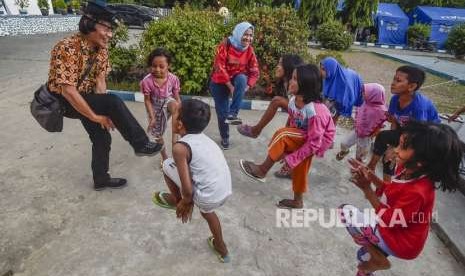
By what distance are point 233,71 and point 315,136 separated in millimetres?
1705

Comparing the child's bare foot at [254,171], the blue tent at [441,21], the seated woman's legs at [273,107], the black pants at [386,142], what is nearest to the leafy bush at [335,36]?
the blue tent at [441,21]

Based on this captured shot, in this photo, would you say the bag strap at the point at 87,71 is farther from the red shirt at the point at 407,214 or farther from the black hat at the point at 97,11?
the red shirt at the point at 407,214

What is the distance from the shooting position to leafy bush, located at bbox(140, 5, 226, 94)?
240 inches

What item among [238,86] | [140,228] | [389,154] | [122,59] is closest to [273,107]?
[238,86]

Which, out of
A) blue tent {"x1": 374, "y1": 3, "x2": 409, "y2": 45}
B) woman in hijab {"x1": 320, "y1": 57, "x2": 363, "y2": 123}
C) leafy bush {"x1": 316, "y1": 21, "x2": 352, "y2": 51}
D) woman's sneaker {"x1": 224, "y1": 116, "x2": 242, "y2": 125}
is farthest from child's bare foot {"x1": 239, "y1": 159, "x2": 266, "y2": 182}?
blue tent {"x1": 374, "y1": 3, "x2": 409, "y2": 45}

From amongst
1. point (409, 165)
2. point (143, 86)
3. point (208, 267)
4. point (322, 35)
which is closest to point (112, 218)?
point (208, 267)

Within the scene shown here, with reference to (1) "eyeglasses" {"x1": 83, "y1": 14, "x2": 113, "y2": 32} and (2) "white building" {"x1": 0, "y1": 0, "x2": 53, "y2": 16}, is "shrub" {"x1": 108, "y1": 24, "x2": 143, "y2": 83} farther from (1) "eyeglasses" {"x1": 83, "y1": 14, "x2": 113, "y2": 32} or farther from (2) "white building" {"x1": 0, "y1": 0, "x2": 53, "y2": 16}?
(2) "white building" {"x1": 0, "y1": 0, "x2": 53, "y2": 16}

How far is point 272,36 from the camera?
641 cm

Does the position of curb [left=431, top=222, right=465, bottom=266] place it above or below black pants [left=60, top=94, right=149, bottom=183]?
below

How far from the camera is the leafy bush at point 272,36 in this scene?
253 inches

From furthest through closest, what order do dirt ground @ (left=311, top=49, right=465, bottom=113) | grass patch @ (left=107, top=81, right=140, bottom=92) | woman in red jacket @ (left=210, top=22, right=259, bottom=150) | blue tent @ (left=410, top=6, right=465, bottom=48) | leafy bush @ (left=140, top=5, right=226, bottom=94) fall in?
1. blue tent @ (left=410, top=6, right=465, bottom=48)
2. dirt ground @ (left=311, top=49, right=465, bottom=113)
3. grass patch @ (left=107, top=81, right=140, bottom=92)
4. leafy bush @ (left=140, top=5, right=226, bottom=94)
5. woman in red jacket @ (left=210, top=22, right=259, bottom=150)

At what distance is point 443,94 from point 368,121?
6.19 metres

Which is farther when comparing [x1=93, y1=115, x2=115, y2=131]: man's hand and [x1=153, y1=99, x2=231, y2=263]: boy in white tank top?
[x1=93, y1=115, x2=115, y2=131]: man's hand

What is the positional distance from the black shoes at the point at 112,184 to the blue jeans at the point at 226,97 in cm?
155
